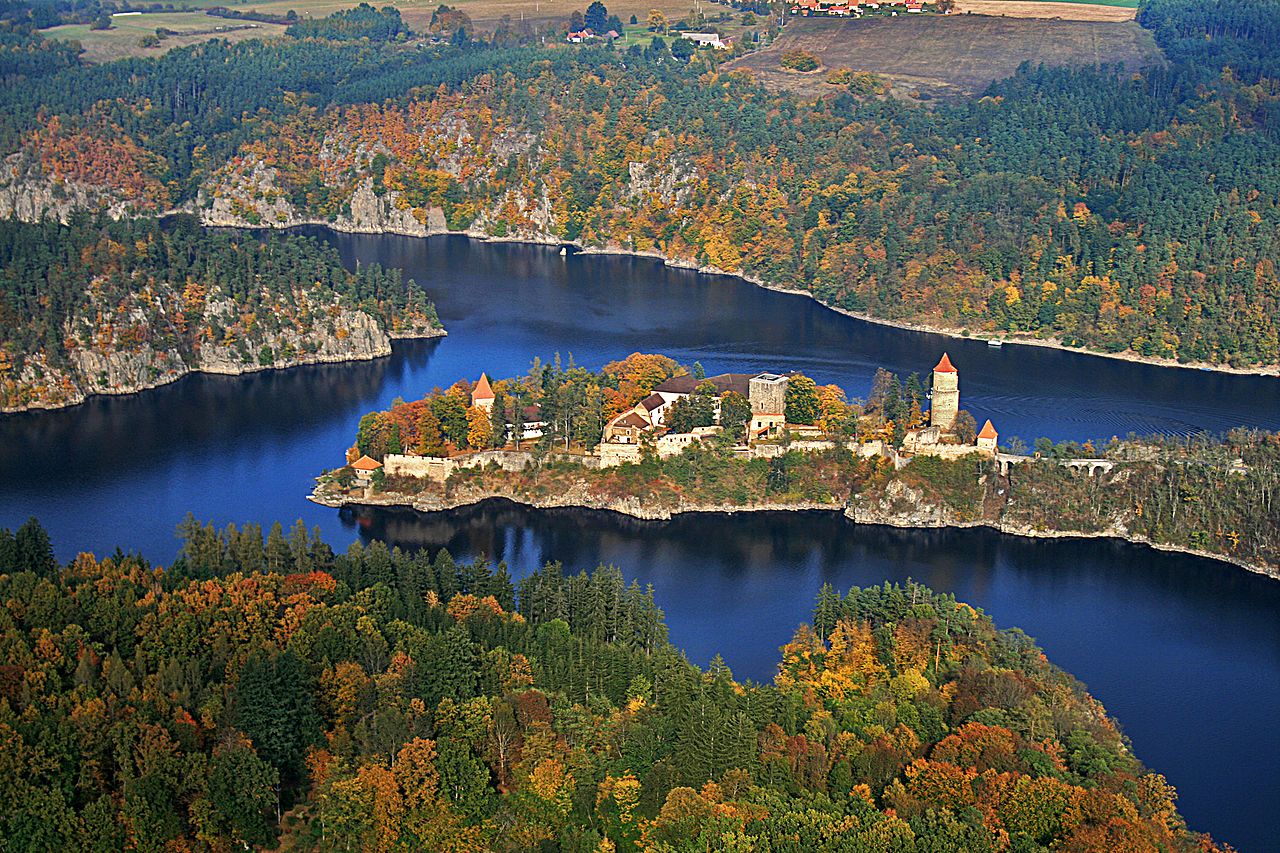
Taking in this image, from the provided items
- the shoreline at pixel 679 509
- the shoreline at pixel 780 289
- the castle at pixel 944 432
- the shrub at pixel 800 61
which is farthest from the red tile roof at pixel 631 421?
the shrub at pixel 800 61

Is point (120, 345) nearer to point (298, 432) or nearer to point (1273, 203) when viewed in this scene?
point (298, 432)

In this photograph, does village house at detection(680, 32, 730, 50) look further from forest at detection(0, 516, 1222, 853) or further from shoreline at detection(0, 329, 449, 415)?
forest at detection(0, 516, 1222, 853)

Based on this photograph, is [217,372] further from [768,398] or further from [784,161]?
[784,161]

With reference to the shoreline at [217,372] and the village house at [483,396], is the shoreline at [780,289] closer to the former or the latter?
the shoreline at [217,372]

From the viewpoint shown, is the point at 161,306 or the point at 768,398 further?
the point at 161,306

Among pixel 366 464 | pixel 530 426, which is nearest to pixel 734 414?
Answer: pixel 530 426

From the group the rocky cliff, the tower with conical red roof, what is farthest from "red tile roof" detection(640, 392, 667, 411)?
the rocky cliff
